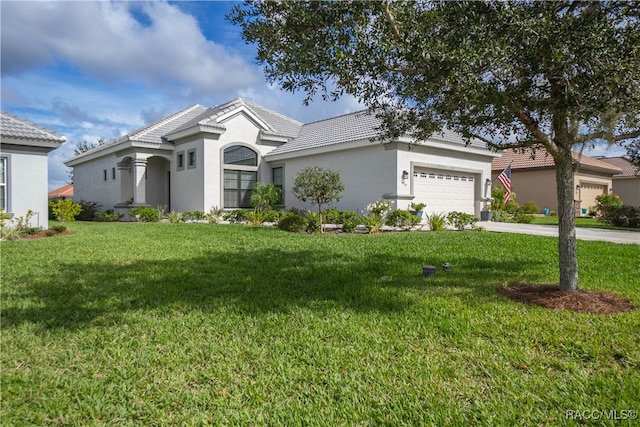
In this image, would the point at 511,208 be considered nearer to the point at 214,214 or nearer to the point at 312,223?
the point at 312,223

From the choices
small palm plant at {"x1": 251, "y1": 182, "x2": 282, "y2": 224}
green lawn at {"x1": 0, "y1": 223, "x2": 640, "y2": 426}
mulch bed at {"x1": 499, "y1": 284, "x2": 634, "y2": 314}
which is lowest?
green lawn at {"x1": 0, "y1": 223, "x2": 640, "y2": 426}

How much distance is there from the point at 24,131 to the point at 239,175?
9.31 meters

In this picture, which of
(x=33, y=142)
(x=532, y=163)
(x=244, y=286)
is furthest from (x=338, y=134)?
(x=532, y=163)

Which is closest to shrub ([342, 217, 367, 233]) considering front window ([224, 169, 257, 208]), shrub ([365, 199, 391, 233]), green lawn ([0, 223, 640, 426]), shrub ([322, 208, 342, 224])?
shrub ([365, 199, 391, 233])

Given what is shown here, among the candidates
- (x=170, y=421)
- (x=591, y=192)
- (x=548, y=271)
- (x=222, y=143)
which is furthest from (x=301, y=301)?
(x=591, y=192)

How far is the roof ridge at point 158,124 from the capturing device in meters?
20.6

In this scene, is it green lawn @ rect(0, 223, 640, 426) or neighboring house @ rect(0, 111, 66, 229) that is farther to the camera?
neighboring house @ rect(0, 111, 66, 229)

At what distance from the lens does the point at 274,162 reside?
20891 mm

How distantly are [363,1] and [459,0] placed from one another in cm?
114

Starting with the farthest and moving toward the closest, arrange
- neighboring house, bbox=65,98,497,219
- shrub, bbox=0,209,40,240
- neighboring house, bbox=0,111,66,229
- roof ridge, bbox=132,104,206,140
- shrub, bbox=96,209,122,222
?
roof ridge, bbox=132,104,206,140 → shrub, bbox=96,209,122,222 → neighboring house, bbox=65,98,497,219 → neighboring house, bbox=0,111,66,229 → shrub, bbox=0,209,40,240

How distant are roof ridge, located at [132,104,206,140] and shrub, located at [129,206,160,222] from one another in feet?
12.6

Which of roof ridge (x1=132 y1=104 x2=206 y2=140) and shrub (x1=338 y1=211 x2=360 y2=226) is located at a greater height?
roof ridge (x1=132 y1=104 x2=206 y2=140)

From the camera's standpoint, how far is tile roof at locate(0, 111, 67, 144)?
1216cm

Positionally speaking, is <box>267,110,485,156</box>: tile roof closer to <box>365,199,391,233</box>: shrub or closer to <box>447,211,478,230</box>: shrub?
<box>365,199,391,233</box>: shrub
